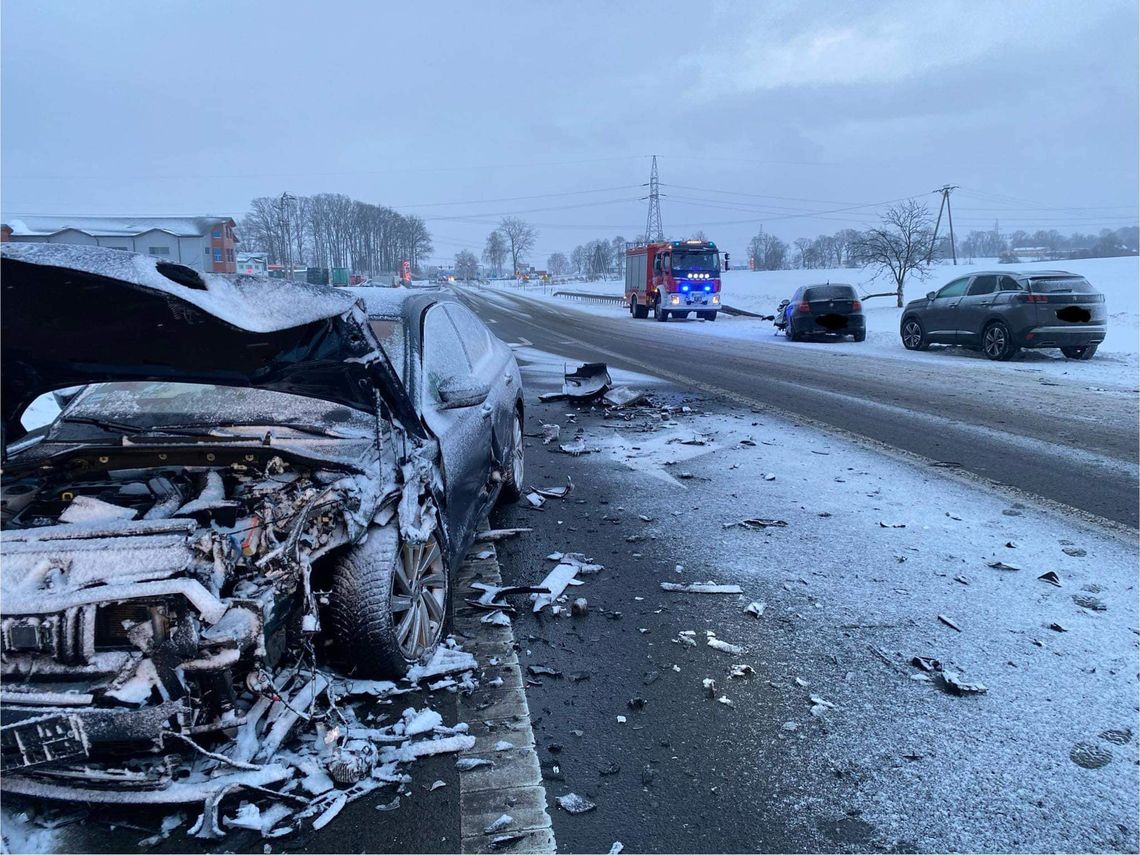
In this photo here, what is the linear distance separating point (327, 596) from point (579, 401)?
27.1ft

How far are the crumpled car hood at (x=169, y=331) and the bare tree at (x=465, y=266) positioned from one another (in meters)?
153

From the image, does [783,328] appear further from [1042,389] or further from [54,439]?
[54,439]

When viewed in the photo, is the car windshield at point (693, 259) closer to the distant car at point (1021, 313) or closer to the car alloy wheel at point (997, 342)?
the distant car at point (1021, 313)

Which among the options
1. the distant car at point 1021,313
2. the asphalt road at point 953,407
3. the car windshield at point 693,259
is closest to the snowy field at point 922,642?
the asphalt road at point 953,407

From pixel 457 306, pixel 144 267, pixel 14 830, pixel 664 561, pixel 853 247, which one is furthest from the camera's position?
pixel 853 247

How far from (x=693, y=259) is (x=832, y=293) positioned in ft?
35.1

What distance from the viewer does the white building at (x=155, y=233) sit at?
61.0 metres

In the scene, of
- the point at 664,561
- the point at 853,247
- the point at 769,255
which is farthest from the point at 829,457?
the point at 769,255

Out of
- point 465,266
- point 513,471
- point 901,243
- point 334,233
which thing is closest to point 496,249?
Answer: point 465,266

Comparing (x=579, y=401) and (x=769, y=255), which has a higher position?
(x=769, y=255)

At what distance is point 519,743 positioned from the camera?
300cm

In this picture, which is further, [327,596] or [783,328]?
[783,328]

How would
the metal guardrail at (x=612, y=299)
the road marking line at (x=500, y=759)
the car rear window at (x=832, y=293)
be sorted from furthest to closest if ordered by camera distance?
the metal guardrail at (x=612, y=299) → the car rear window at (x=832, y=293) → the road marking line at (x=500, y=759)

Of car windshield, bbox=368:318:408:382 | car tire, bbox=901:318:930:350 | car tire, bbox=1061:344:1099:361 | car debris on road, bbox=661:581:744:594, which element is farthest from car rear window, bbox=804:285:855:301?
car windshield, bbox=368:318:408:382
